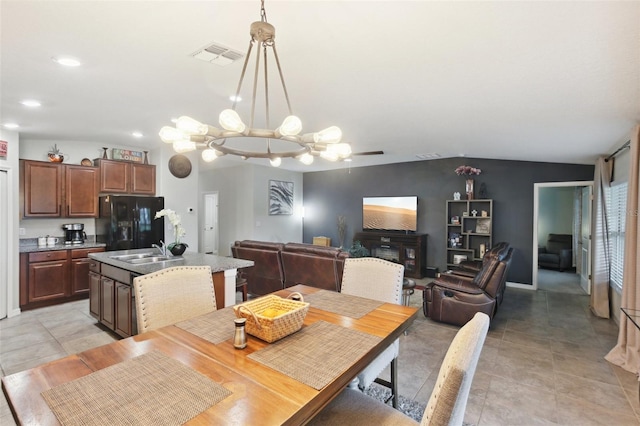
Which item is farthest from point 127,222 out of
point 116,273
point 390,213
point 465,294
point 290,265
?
point 390,213

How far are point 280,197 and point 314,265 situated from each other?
430 cm

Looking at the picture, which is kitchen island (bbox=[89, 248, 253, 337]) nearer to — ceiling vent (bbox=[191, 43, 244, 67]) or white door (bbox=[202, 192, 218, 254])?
ceiling vent (bbox=[191, 43, 244, 67])

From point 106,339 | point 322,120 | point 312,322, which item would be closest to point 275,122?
point 322,120

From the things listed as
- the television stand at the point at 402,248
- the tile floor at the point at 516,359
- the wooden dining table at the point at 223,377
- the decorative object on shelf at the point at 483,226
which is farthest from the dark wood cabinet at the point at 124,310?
the decorative object on shelf at the point at 483,226

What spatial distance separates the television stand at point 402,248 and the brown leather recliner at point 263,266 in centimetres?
315

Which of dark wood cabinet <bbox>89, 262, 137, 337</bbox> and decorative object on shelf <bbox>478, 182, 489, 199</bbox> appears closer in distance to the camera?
dark wood cabinet <bbox>89, 262, 137, 337</bbox>

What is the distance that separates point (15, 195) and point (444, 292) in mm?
5598

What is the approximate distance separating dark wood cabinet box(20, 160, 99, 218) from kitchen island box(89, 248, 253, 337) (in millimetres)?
1685

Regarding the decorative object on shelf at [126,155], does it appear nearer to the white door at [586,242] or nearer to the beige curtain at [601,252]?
the beige curtain at [601,252]

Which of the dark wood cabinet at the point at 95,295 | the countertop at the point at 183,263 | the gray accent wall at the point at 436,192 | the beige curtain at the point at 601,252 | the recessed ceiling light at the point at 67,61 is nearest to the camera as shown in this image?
the recessed ceiling light at the point at 67,61

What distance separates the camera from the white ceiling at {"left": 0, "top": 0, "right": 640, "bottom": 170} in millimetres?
1613

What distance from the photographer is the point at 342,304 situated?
2.04 meters

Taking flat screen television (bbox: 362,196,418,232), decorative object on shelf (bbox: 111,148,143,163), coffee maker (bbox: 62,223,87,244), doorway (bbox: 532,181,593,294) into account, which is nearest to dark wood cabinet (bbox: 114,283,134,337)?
coffee maker (bbox: 62,223,87,244)

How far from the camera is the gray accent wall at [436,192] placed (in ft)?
18.8
